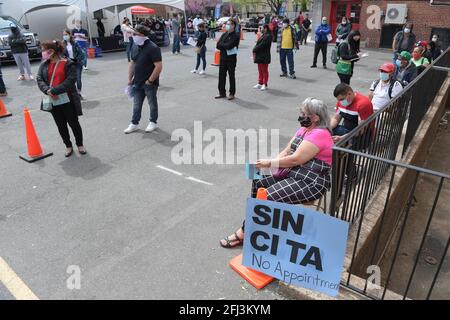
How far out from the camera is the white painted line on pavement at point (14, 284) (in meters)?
3.07

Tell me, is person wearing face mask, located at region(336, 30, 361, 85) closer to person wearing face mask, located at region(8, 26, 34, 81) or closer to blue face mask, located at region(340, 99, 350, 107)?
blue face mask, located at region(340, 99, 350, 107)

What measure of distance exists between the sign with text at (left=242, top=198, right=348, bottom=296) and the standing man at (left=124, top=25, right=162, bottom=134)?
4263 mm

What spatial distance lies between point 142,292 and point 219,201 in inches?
68.1

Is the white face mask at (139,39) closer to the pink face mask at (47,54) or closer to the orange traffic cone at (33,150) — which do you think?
the pink face mask at (47,54)

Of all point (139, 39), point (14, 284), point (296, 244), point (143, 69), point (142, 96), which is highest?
point (139, 39)

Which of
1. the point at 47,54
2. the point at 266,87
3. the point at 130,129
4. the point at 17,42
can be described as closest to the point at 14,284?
the point at 47,54

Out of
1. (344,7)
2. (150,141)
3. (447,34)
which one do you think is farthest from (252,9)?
(150,141)

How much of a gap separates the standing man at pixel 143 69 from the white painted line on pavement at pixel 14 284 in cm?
384

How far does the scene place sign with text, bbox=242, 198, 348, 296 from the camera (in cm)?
270

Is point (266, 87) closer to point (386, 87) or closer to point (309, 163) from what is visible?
point (386, 87)

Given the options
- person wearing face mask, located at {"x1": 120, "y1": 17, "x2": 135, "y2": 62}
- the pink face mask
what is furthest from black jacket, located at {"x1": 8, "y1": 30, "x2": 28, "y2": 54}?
the pink face mask

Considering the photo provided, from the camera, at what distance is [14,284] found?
3.20 m

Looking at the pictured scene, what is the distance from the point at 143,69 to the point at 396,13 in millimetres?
18789
